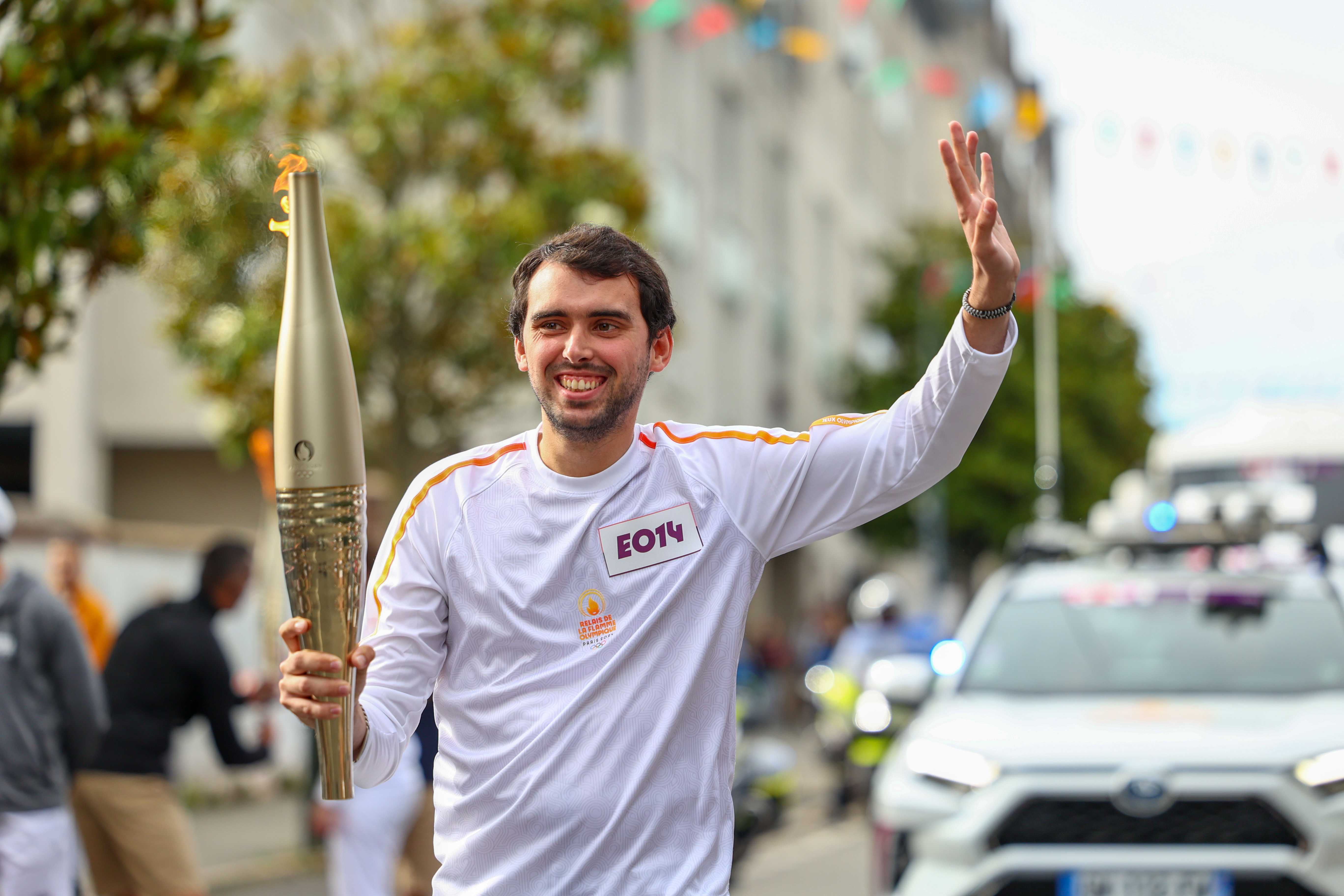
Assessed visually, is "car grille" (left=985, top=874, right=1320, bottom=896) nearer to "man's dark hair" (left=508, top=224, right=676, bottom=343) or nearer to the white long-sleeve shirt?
the white long-sleeve shirt

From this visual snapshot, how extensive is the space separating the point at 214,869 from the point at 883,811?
21.0 feet

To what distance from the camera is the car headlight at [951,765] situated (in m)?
6.27

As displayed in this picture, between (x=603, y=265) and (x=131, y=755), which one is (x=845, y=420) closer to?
(x=603, y=265)

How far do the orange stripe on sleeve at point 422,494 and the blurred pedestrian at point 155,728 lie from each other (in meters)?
3.69

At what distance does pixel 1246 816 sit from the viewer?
5.96 meters

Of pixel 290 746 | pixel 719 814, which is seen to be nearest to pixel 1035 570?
pixel 719 814

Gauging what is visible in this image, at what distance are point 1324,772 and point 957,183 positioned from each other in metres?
3.75

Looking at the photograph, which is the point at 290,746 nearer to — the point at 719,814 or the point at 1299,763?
the point at 1299,763

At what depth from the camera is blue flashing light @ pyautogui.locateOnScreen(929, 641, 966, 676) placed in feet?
24.1

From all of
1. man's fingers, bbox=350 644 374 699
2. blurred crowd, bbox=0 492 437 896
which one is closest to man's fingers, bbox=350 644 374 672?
man's fingers, bbox=350 644 374 699

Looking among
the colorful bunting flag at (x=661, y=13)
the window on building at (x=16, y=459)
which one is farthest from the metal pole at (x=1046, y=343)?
the window on building at (x=16, y=459)

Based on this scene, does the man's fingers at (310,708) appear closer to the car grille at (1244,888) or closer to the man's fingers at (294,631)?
the man's fingers at (294,631)

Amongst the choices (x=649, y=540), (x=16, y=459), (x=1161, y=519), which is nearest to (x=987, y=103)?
(x=16, y=459)

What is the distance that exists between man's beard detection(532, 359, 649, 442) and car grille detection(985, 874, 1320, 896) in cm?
375
